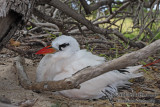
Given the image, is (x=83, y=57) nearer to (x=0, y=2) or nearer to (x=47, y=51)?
(x=47, y=51)

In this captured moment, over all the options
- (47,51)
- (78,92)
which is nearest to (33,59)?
(47,51)

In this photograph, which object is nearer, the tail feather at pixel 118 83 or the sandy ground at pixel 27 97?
the sandy ground at pixel 27 97

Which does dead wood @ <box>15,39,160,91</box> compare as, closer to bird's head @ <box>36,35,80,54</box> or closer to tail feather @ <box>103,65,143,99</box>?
tail feather @ <box>103,65,143,99</box>

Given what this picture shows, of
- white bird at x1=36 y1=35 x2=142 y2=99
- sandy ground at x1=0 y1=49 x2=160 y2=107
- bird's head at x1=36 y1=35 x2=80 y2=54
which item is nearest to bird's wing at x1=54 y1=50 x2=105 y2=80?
white bird at x1=36 y1=35 x2=142 y2=99

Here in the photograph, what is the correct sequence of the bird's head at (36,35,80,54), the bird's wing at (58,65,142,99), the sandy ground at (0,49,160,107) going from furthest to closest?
the bird's head at (36,35,80,54), the bird's wing at (58,65,142,99), the sandy ground at (0,49,160,107)

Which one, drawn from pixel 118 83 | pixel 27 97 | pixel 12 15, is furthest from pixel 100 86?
pixel 12 15

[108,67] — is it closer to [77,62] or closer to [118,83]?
[77,62]

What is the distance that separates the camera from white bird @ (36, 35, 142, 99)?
7.25 ft

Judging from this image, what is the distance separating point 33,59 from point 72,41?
4.04 ft

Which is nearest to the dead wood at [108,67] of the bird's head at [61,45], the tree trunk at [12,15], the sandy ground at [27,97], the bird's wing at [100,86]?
→ the sandy ground at [27,97]

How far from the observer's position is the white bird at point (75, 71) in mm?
2209

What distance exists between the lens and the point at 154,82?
2781 millimetres

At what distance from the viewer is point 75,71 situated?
228 cm

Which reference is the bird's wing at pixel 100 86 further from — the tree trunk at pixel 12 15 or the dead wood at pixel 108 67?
the tree trunk at pixel 12 15
